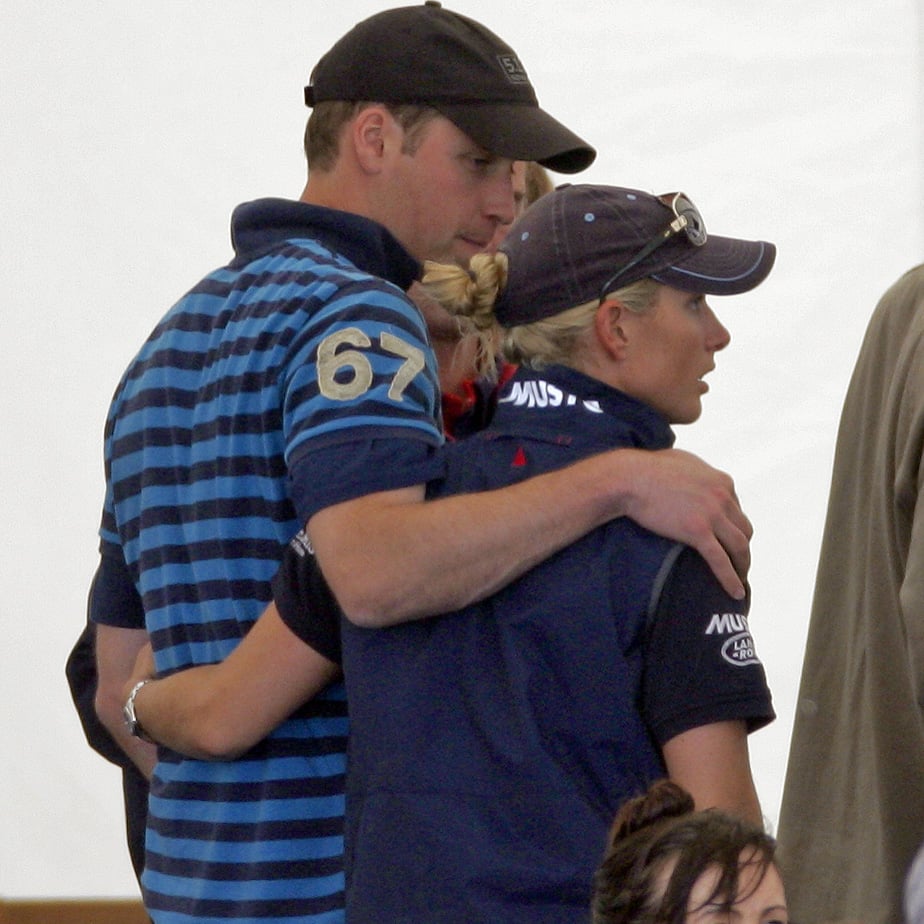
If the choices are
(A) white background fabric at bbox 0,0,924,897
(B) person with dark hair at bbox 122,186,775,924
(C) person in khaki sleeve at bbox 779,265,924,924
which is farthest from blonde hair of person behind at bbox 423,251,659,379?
(A) white background fabric at bbox 0,0,924,897

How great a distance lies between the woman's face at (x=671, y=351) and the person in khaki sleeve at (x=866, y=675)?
0.41 meters

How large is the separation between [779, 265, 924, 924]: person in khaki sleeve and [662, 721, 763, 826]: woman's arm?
51cm

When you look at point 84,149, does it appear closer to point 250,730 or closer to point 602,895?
point 250,730

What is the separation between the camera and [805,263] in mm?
2104

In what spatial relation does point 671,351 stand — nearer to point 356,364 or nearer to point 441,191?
point 356,364

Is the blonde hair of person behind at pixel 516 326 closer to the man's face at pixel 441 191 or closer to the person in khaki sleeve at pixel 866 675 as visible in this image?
the man's face at pixel 441 191

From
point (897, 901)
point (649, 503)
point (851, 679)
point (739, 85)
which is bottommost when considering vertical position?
point (897, 901)

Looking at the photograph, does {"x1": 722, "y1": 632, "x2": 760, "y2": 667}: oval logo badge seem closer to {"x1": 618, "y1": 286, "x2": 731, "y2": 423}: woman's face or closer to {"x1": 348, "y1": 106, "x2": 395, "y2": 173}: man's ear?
{"x1": 618, "y1": 286, "x2": 731, "y2": 423}: woman's face

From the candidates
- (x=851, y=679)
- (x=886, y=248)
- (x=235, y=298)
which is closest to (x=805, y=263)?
(x=886, y=248)

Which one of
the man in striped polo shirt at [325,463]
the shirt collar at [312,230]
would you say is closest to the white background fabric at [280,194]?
the man in striped polo shirt at [325,463]

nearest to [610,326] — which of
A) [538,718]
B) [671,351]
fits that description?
[671,351]

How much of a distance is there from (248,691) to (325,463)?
0.53ft

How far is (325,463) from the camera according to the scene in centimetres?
112

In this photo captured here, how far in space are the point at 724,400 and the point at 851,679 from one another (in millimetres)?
601
